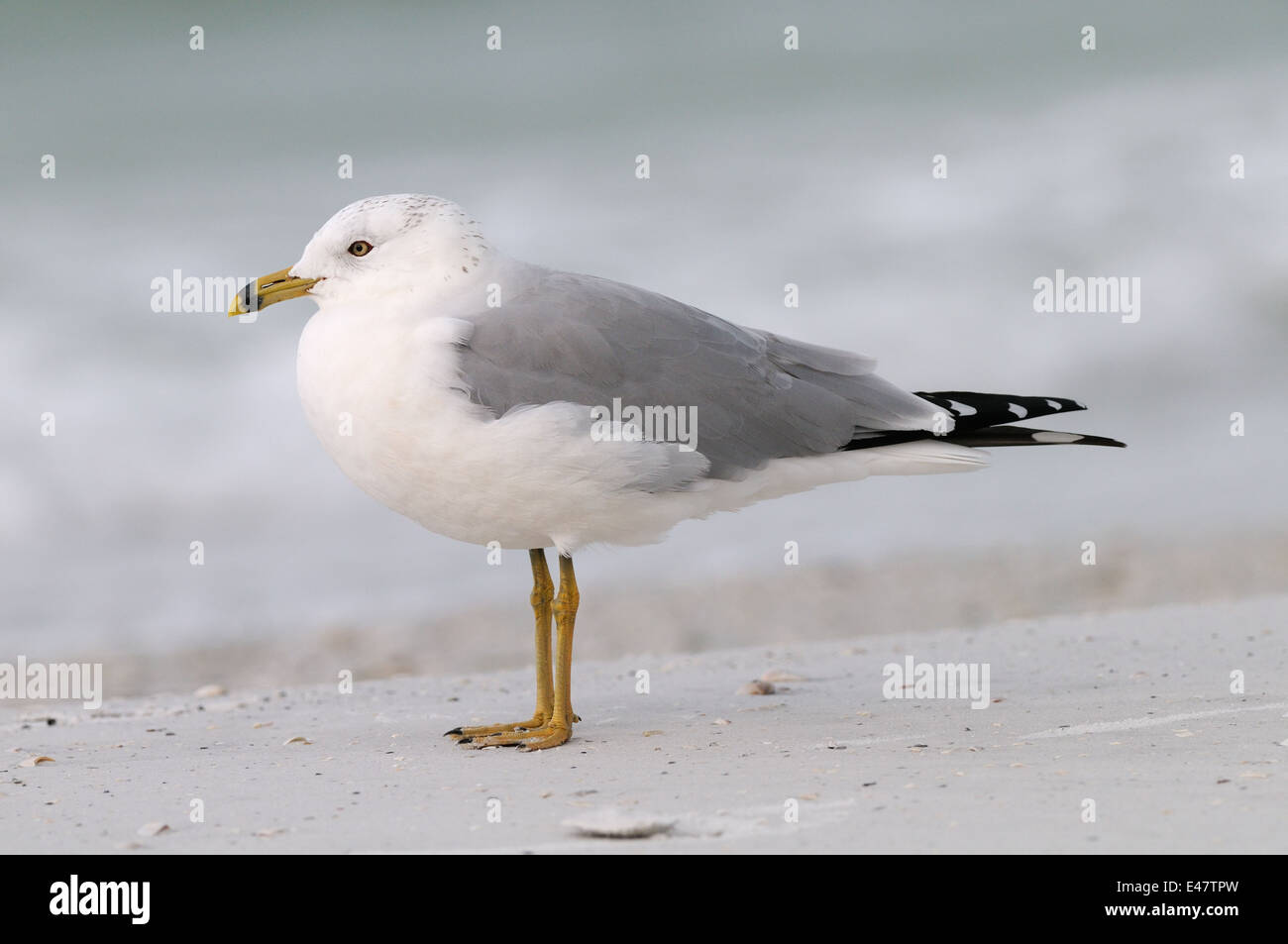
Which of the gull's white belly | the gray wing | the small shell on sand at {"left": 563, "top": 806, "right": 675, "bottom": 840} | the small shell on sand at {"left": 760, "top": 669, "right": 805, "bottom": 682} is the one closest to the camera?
the small shell on sand at {"left": 563, "top": 806, "right": 675, "bottom": 840}

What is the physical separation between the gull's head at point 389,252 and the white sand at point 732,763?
170cm

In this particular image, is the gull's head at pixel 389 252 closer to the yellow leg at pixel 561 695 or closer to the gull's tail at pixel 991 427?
the yellow leg at pixel 561 695

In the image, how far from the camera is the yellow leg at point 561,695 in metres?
4.94

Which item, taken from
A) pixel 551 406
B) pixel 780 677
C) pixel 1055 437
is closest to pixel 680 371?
pixel 551 406

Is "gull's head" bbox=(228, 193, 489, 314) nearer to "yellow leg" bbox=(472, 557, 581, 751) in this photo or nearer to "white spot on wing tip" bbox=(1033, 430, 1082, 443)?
"yellow leg" bbox=(472, 557, 581, 751)

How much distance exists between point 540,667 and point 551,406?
1.20m

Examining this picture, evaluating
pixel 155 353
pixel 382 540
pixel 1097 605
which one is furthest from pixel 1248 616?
pixel 155 353

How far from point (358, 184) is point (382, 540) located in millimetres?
7943

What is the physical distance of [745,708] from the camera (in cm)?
551

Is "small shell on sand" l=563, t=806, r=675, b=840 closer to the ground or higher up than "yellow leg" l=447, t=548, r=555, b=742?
closer to the ground

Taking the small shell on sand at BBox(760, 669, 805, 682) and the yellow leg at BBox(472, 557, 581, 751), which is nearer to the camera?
the yellow leg at BBox(472, 557, 581, 751)

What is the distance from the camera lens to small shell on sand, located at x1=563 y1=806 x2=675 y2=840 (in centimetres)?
344

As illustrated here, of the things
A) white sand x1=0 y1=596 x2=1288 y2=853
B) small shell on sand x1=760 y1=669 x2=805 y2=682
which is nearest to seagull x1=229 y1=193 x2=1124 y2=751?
white sand x1=0 y1=596 x2=1288 y2=853

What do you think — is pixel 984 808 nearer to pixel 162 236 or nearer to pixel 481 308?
pixel 481 308
